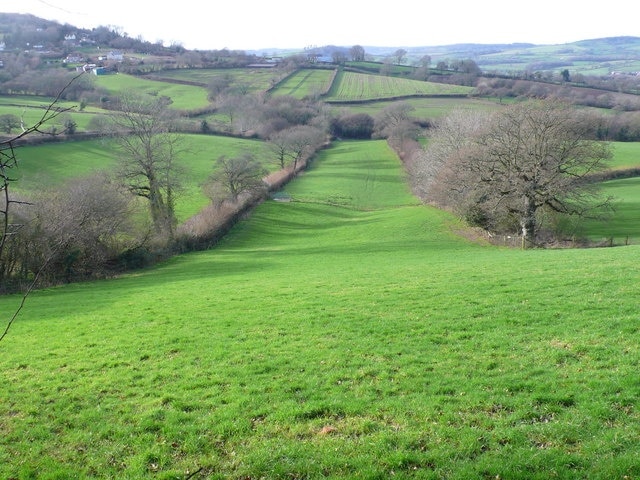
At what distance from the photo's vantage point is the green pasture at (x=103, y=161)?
189 feet

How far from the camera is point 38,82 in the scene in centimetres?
7544

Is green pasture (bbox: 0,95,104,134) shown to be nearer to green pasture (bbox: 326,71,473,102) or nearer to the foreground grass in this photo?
green pasture (bbox: 326,71,473,102)

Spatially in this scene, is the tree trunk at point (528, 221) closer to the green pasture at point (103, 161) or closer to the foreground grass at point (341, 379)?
the foreground grass at point (341, 379)

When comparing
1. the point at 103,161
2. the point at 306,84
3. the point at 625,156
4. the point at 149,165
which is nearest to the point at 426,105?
the point at 306,84

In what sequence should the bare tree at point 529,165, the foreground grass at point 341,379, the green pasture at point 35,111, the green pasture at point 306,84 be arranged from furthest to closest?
1. the green pasture at point 306,84
2. the green pasture at point 35,111
3. the bare tree at point 529,165
4. the foreground grass at point 341,379

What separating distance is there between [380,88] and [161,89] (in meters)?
Answer: 57.4

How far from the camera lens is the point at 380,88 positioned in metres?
132

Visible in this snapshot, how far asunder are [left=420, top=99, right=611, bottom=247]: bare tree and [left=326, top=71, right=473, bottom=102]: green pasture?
284ft

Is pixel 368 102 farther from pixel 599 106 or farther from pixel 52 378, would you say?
pixel 52 378

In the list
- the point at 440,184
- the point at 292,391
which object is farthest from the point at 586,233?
the point at 292,391

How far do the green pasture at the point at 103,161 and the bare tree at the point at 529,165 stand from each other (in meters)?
27.7

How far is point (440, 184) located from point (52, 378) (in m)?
42.0

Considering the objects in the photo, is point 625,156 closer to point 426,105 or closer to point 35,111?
point 426,105

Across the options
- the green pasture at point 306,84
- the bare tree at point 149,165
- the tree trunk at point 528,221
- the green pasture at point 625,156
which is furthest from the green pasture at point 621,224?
the green pasture at point 306,84
